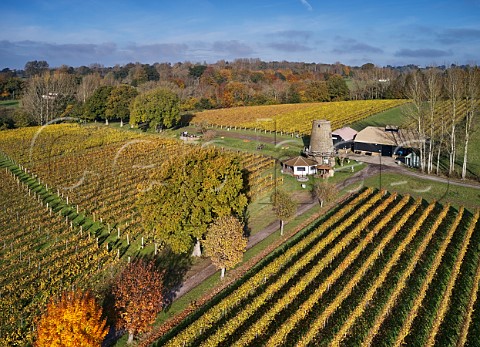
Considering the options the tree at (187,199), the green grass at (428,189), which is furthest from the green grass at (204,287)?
the green grass at (428,189)

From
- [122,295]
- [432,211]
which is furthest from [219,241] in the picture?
[432,211]

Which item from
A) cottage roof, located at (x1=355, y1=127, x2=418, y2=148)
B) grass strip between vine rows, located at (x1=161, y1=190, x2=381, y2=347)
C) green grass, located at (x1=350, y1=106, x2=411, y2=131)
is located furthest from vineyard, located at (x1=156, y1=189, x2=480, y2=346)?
green grass, located at (x1=350, y1=106, x2=411, y2=131)

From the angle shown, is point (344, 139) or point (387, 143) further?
point (344, 139)

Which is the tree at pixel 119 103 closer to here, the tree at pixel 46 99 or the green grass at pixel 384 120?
the tree at pixel 46 99

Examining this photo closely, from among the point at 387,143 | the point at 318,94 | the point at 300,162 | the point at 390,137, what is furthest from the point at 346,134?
the point at 318,94

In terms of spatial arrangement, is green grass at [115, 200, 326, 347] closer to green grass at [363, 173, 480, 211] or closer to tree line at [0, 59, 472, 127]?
green grass at [363, 173, 480, 211]

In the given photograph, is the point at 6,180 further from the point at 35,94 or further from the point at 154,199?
the point at 35,94

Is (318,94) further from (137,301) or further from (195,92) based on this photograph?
(137,301)
